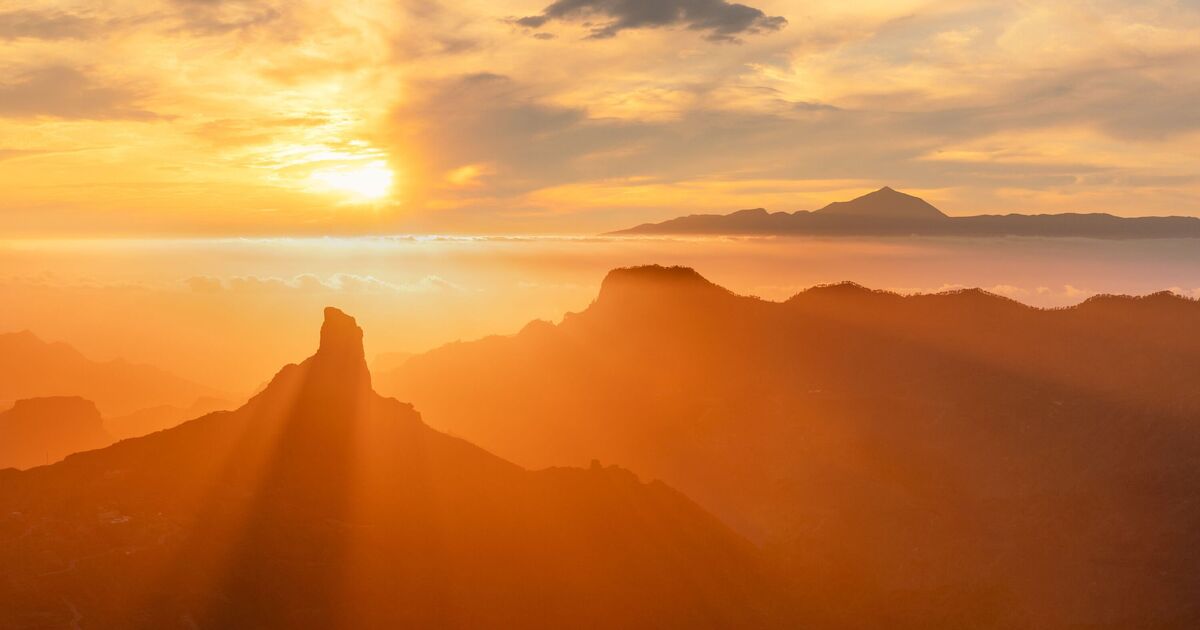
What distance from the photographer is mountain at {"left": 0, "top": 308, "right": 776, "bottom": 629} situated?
101 m

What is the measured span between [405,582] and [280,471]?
23.7 meters

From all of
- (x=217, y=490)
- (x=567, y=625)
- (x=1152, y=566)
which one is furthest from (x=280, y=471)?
(x=1152, y=566)

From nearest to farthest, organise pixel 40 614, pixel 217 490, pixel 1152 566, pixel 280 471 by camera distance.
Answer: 1. pixel 40 614
2. pixel 217 490
3. pixel 280 471
4. pixel 1152 566

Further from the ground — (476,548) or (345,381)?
(345,381)

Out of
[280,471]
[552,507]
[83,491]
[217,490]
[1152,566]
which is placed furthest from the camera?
[1152,566]

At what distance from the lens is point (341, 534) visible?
120 m

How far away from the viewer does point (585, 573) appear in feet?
431

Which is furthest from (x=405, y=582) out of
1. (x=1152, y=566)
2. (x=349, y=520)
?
(x=1152, y=566)

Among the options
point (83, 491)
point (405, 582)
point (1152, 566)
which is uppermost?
point (83, 491)

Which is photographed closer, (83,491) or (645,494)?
(83,491)

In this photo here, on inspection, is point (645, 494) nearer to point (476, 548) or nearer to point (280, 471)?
point (476, 548)

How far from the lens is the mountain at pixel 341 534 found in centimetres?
10112

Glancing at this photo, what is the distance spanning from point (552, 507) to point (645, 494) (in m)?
17.5

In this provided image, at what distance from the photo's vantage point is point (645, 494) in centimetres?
15112
